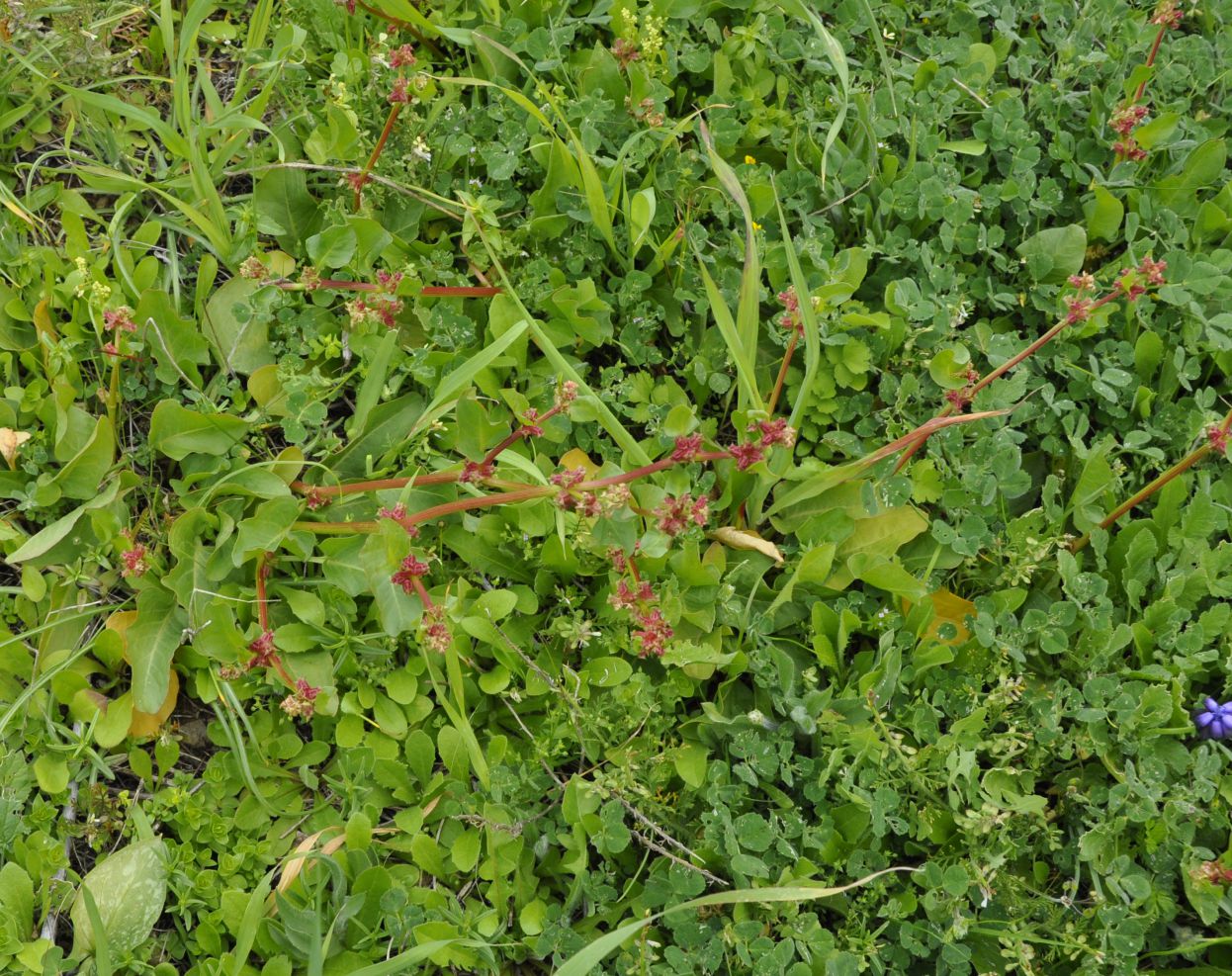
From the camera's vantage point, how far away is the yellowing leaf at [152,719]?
258 cm

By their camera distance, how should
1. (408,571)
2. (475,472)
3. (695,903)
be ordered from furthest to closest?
(475,472) < (408,571) < (695,903)

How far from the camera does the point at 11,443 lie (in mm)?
2697

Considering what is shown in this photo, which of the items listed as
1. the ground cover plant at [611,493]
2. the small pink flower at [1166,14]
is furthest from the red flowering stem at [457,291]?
the small pink flower at [1166,14]

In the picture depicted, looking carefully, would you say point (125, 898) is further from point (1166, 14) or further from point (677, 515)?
point (1166, 14)

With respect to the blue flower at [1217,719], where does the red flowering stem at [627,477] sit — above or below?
above

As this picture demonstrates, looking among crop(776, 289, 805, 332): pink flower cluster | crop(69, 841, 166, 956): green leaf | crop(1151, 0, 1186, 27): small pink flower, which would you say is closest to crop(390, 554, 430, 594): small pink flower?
crop(69, 841, 166, 956): green leaf

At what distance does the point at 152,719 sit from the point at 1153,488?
264 cm

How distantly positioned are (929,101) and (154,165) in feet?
7.81

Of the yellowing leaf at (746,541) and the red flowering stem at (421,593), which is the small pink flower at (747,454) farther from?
the red flowering stem at (421,593)

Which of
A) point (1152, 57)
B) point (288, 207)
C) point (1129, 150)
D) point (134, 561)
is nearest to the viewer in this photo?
point (134, 561)

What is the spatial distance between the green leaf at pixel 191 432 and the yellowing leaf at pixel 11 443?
0.33m

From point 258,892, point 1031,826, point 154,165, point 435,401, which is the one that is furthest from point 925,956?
point 154,165

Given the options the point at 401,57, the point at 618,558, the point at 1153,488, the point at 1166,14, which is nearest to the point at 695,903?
the point at 618,558

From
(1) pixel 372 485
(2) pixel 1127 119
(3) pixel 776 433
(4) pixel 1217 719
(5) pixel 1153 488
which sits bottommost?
(4) pixel 1217 719
